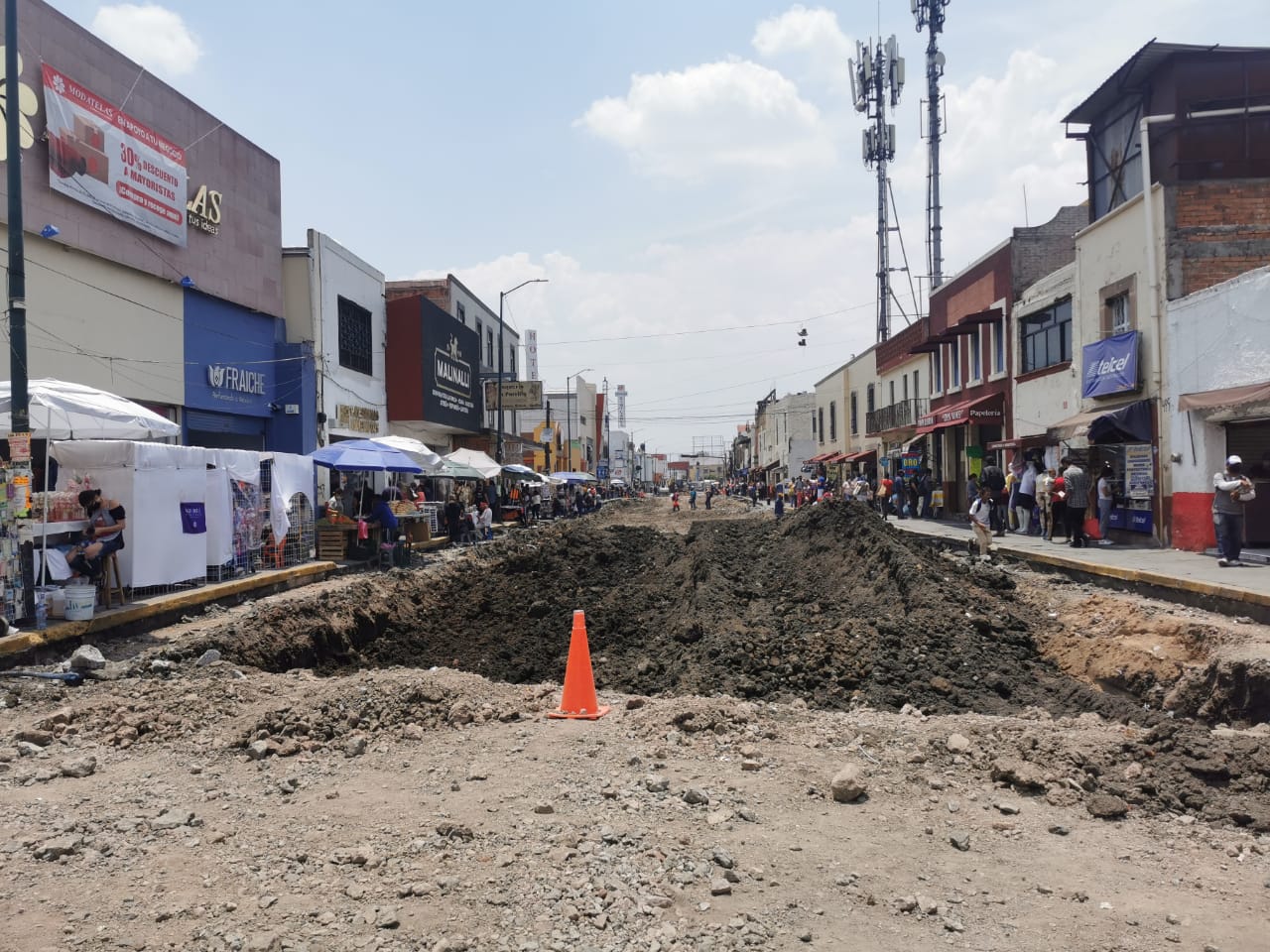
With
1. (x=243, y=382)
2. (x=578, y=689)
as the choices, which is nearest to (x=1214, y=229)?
(x=578, y=689)

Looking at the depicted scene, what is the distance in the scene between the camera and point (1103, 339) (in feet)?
61.9

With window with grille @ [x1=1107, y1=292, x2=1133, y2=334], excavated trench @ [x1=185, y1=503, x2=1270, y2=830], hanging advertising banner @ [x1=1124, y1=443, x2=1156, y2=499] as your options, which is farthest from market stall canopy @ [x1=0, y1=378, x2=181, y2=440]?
window with grille @ [x1=1107, y1=292, x2=1133, y2=334]

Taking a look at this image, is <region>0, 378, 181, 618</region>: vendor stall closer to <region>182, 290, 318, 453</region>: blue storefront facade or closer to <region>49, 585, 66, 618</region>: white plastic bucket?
<region>49, 585, 66, 618</region>: white plastic bucket

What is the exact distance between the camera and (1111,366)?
18250 mm

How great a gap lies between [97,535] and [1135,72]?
67.3 feet

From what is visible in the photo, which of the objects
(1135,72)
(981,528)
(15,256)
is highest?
(1135,72)

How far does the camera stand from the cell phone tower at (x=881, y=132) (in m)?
40.9

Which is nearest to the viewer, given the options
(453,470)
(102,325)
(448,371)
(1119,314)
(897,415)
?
(102,325)

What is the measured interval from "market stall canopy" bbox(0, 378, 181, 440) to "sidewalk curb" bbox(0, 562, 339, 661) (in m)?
2.24

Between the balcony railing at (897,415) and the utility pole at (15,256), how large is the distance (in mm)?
30757

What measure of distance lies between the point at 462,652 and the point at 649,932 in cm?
752

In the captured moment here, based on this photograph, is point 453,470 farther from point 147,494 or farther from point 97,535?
point 97,535

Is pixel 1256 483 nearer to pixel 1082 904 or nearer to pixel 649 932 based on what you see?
pixel 1082 904

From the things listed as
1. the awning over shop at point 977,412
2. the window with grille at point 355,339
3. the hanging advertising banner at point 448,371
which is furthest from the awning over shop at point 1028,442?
the window with grille at point 355,339
